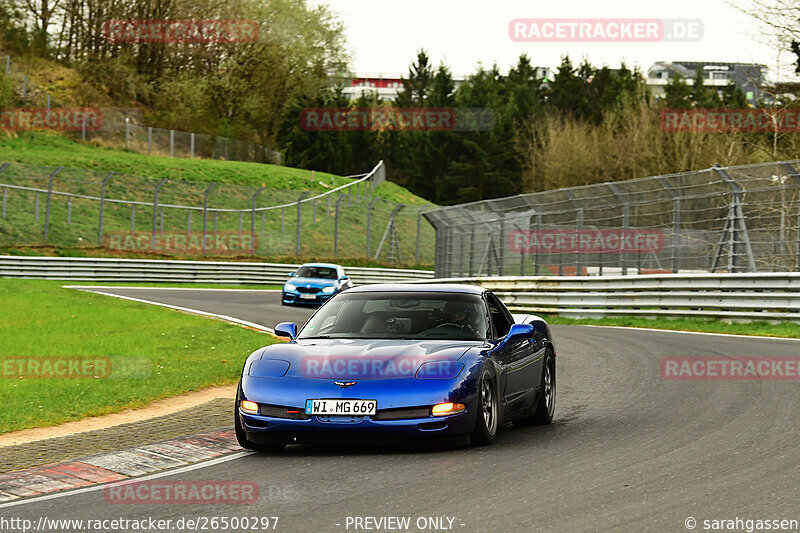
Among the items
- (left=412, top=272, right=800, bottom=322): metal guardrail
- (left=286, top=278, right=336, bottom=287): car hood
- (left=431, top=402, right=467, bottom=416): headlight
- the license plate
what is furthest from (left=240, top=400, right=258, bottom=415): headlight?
(left=286, top=278, right=336, bottom=287): car hood

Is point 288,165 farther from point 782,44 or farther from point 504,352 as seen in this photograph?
point 504,352

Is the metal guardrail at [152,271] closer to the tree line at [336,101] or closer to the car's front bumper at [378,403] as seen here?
the tree line at [336,101]

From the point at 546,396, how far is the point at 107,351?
753 centimetres

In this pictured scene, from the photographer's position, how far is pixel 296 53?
83812 mm

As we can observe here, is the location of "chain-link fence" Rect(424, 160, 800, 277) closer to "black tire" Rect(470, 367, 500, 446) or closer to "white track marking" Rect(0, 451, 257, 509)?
"black tire" Rect(470, 367, 500, 446)

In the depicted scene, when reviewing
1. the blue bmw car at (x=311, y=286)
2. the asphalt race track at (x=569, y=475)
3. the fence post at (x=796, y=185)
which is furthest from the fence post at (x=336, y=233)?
the asphalt race track at (x=569, y=475)

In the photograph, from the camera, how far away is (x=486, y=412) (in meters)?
8.31

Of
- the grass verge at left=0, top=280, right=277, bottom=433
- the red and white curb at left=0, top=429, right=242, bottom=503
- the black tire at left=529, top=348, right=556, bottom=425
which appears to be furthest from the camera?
the grass verge at left=0, top=280, right=277, bottom=433

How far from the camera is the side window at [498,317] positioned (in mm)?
9516

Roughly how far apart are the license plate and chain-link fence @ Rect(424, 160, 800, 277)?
13.6 metres

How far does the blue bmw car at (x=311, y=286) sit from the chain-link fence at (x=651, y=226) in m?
3.96

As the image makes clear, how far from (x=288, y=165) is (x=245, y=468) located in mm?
72287

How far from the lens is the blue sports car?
787cm

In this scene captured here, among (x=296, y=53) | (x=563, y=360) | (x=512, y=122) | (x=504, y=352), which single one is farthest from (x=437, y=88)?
(x=504, y=352)
